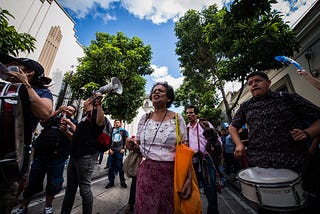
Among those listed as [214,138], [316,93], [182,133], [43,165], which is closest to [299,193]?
[182,133]

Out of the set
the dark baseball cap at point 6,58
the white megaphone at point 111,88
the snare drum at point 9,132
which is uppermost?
the white megaphone at point 111,88

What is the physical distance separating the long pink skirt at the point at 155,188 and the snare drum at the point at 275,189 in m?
0.73

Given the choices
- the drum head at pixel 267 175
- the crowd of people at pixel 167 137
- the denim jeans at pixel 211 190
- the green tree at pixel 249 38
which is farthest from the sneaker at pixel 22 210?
the green tree at pixel 249 38

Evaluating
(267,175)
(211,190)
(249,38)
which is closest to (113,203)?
(211,190)

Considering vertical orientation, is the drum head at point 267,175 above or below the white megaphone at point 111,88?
below

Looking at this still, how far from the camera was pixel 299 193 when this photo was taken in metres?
1.21

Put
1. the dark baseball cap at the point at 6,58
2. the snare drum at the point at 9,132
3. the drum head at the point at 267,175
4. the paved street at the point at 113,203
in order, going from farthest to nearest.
Result: the paved street at the point at 113,203
the dark baseball cap at the point at 6,58
the drum head at the point at 267,175
the snare drum at the point at 9,132

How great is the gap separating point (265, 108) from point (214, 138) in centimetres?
154

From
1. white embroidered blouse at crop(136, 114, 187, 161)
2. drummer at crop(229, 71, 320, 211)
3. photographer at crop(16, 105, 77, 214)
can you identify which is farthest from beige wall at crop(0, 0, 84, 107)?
drummer at crop(229, 71, 320, 211)

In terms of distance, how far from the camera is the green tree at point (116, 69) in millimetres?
11070

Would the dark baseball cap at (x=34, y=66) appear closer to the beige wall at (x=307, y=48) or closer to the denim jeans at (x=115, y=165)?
the denim jeans at (x=115, y=165)

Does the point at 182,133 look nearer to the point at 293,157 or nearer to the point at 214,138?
the point at 293,157

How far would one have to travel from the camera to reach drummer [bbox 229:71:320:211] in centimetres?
141

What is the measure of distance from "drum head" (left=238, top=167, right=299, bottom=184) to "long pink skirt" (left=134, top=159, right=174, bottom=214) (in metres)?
0.73
